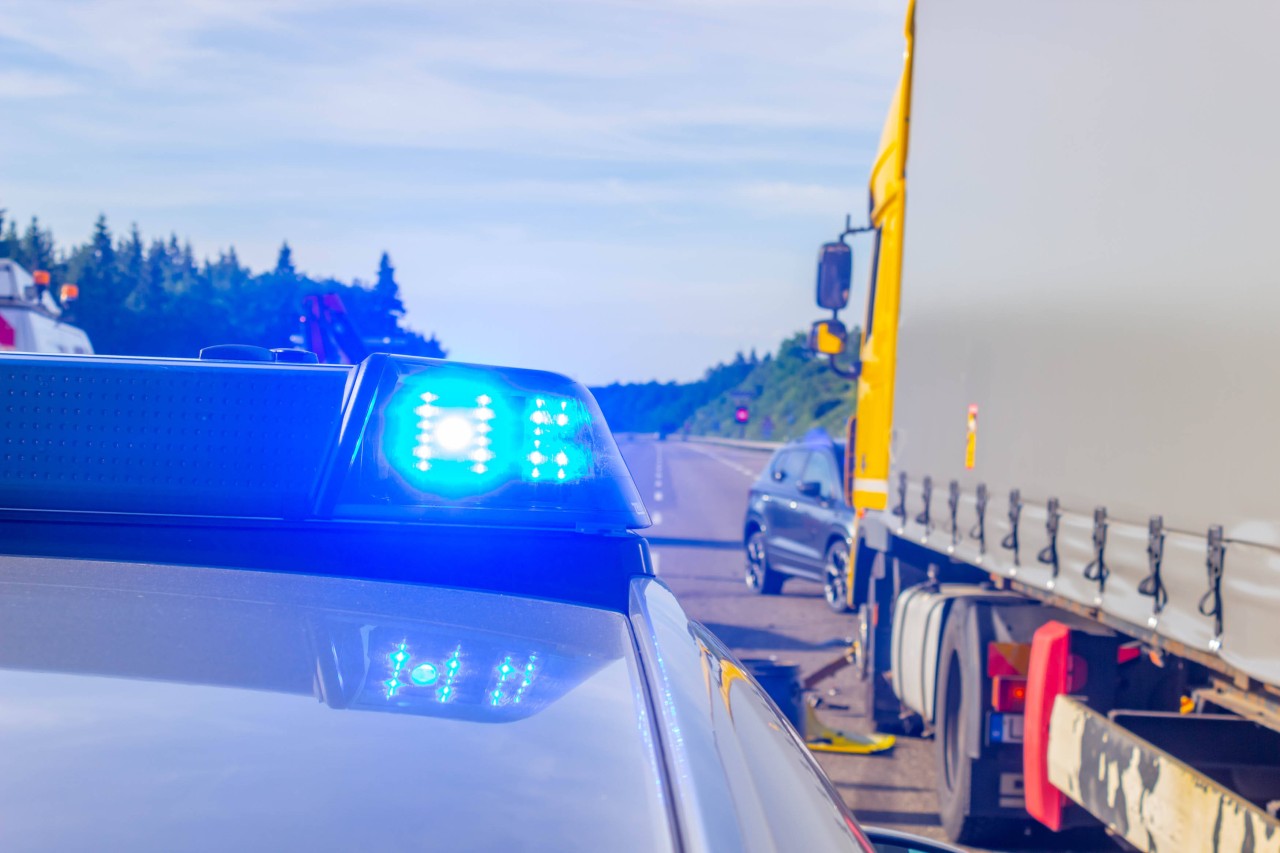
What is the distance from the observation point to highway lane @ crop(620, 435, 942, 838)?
7.21 meters

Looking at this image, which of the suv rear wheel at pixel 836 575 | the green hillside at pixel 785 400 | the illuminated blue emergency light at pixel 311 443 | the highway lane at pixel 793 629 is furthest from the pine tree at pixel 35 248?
the illuminated blue emergency light at pixel 311 443

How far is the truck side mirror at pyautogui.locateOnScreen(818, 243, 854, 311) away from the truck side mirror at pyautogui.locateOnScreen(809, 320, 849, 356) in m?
0.29

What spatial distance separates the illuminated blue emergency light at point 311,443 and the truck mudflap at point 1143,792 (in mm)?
2309

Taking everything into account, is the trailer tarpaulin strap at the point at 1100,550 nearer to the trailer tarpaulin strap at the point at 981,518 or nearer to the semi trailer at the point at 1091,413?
the semi trailer at the point at 1091,413

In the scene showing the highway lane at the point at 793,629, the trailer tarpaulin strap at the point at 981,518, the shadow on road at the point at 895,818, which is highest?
the trailer tarpaulin strap at the point at 981,518

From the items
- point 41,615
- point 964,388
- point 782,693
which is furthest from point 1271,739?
point 41,615

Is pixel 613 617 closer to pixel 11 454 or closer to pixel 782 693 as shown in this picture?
pixel 11 454

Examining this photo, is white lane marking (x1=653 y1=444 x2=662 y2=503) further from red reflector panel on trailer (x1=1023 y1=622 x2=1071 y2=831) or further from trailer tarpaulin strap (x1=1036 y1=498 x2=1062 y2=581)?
trailer tarpaulin strap (x1=1036 y1=498 x2=1062 y2=581)

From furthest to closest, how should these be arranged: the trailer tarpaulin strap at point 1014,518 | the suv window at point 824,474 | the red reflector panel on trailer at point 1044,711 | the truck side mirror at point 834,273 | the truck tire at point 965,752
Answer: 1. the suv window at point 824,474
2. the truck side mirror at point 834,273
3. the truck tire at point 965,752
4. the trailer tarpaulin strap at point 1014,518
5. the red reflector panel on trailer at point 1044,711

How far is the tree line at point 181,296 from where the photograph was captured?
92.6 feet

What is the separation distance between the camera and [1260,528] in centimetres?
363

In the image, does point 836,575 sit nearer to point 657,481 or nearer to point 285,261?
point 657,481

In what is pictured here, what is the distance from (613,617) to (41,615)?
0.73 m

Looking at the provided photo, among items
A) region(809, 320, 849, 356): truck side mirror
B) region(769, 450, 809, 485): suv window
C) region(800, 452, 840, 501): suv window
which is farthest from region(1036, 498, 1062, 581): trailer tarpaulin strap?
region(769, 450, 809, 485): suv window
